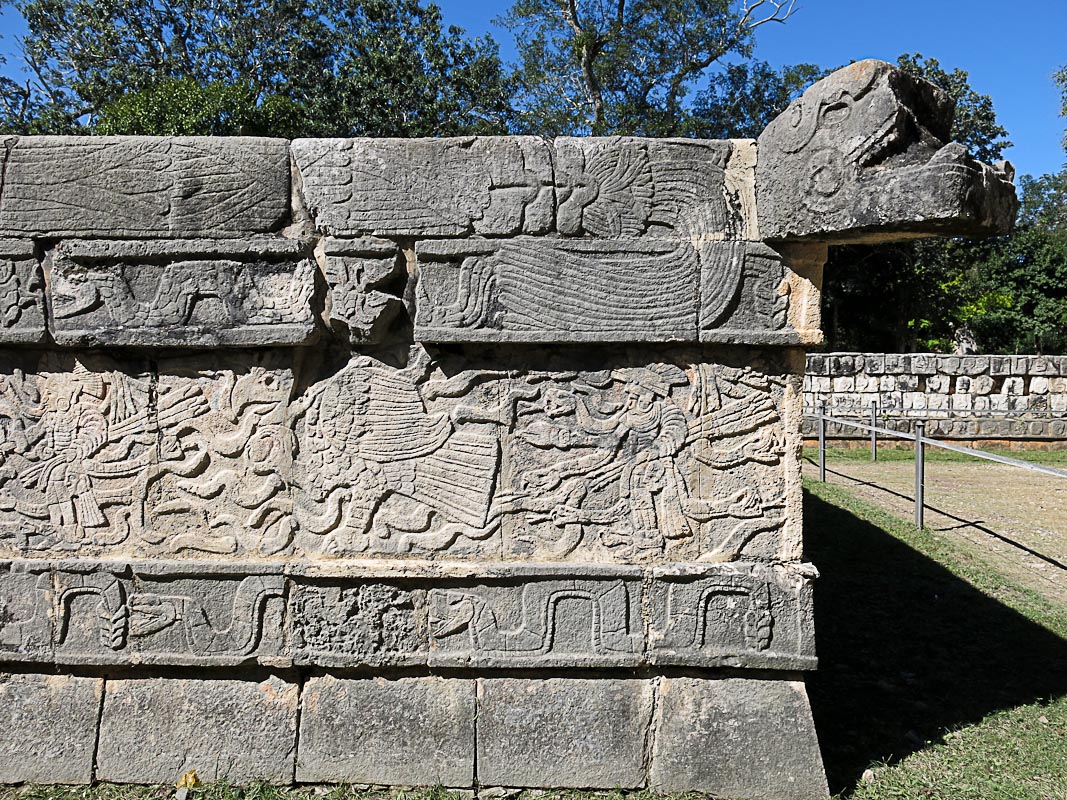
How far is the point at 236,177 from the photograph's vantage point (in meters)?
2.46

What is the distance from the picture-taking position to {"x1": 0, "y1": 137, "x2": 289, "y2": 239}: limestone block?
2.45 m

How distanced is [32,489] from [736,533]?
2429 millimetres

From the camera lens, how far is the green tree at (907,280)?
57.5 feet

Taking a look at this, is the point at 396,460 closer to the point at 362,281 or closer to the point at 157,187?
the point at 362,281

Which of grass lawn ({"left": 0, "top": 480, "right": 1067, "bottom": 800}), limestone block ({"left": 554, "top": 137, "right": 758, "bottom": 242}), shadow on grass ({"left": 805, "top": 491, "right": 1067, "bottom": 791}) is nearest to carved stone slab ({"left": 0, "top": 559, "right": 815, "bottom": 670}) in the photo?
grass lawn ({"left": 0, "top": 480, "right": 1067, "bottom": 800})

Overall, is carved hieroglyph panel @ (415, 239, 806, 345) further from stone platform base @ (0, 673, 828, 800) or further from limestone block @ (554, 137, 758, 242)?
stone platform base @ (0, 673, 828, 800)

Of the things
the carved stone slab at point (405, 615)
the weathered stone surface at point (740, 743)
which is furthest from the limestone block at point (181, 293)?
the weathered stone surface at point (740, 743)

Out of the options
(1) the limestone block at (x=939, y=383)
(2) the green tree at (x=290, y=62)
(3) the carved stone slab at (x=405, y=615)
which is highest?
(2) the green tree at (x=290, y=62)

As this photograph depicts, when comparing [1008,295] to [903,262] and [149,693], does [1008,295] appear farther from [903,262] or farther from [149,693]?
[149,693]

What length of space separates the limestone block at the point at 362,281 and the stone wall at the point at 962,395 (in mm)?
9275

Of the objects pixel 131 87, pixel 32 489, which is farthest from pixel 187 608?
pixel 131 87

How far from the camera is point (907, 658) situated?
347 centimetres

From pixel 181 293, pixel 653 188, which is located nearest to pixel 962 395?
pixel 653 188

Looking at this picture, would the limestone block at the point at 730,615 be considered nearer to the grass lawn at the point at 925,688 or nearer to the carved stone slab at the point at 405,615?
the carved stone slab at the point at 405,615
